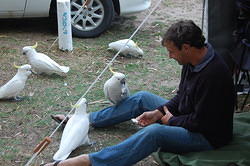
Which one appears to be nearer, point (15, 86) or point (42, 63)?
point (15, 86)

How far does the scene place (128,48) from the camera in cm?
603

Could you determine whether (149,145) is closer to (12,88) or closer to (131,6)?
(12,88)

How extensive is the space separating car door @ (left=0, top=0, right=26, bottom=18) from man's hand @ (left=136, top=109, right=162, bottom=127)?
3545mm

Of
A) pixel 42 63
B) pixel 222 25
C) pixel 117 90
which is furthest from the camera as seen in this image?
pixel 42 63

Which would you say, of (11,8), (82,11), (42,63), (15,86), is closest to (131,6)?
(82,11)

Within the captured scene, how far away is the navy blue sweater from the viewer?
314cm

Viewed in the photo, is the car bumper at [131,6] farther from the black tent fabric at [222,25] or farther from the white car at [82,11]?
the black tent fabric at [222,25]

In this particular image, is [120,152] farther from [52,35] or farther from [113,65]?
[52,35]

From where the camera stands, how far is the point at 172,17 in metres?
7.96

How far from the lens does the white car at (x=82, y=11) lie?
6.58m

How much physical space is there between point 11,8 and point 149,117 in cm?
367

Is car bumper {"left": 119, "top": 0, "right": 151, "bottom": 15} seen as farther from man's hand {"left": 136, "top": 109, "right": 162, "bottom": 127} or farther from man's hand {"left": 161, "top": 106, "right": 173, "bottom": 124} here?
man's hand {"left": 161, "top": 106, "right": 173, "bottom": 124}

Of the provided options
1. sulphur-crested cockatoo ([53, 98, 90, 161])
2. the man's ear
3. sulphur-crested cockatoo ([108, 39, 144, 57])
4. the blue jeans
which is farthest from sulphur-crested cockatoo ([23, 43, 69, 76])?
the man's ear

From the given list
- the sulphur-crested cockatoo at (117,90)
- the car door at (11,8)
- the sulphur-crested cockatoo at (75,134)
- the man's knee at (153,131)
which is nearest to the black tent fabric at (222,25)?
the sulphur-crested cockatoo at (117,90)
